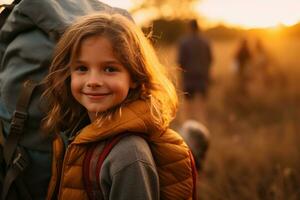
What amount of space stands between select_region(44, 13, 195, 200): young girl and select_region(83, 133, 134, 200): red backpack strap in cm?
2

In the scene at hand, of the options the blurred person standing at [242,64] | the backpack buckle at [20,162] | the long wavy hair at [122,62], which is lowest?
the blurred person standing at [242,64]

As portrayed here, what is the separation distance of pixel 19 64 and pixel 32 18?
206 millimetres

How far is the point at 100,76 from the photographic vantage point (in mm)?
1806

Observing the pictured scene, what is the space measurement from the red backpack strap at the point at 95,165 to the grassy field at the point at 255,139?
2.15 feet

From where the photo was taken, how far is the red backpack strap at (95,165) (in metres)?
1.72

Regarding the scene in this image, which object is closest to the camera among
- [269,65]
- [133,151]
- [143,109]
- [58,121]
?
[133,151]

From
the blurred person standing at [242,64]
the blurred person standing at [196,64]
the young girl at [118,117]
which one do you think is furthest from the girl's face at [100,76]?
the blurred person standing at [242,64]

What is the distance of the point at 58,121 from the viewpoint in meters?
2.03

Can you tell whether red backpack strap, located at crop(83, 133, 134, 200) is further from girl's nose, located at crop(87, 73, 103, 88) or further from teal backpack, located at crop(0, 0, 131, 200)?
teal backpack, located at crop(0, 0, 131, 200)

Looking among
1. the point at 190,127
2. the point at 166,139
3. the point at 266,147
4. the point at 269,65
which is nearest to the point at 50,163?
the point at 166,139

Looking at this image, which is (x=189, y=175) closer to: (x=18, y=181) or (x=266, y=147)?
(x=18, y=181)

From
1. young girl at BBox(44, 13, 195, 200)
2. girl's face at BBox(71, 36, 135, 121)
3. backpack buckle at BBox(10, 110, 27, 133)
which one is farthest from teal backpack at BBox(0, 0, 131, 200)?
girl's face at BBox(71, 36, 135, 121)

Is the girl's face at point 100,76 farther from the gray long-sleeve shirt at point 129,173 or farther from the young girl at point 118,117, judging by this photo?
the gray long-sleeve shirt at point 129,173

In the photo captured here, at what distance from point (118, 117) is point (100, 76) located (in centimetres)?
17
